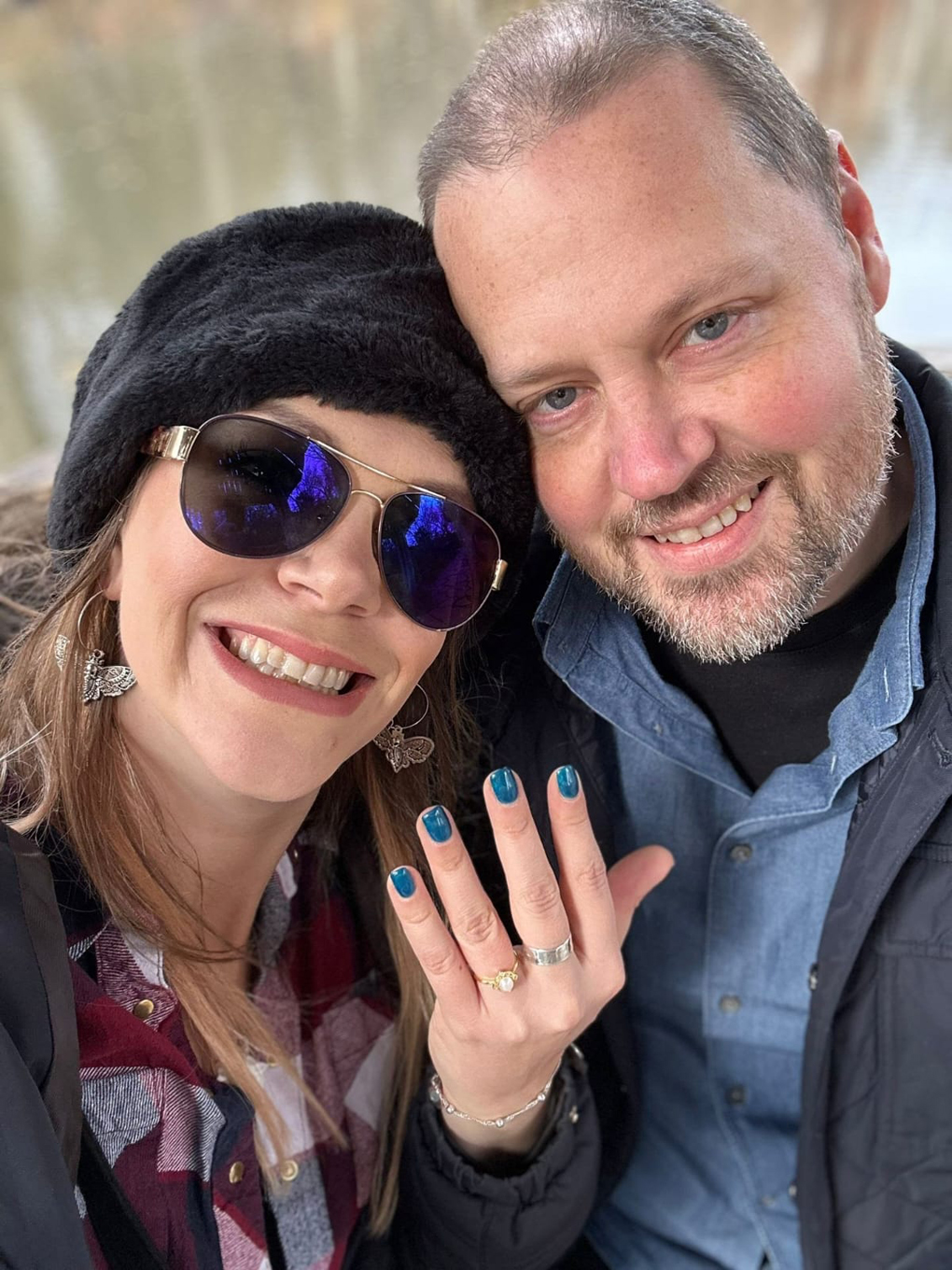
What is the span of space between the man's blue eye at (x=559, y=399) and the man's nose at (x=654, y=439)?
0.07 metres

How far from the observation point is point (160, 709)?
1407 millimetres

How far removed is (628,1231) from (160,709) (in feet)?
4.53

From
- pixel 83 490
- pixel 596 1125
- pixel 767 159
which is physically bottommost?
pixel 596 1125

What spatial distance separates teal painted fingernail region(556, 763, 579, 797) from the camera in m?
1.38

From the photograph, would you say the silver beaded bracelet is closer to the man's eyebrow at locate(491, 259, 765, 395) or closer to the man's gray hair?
the man's eyebrow at locate(491, 259, 765, 395)

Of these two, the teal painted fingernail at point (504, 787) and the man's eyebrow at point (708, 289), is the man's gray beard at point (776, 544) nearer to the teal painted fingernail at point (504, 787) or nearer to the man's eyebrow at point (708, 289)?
the man's eyebrow at point (708, 289)

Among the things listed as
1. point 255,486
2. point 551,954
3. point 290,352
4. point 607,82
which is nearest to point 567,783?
point 551,954

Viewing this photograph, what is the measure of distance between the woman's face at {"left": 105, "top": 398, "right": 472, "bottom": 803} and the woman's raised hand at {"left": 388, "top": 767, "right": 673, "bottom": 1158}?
0.23m

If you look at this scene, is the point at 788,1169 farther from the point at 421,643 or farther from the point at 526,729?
the point at 421,643

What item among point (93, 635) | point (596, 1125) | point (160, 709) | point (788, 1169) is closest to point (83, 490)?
point (93, 635)

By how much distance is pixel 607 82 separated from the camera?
146cm

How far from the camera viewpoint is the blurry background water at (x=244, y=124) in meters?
5.73

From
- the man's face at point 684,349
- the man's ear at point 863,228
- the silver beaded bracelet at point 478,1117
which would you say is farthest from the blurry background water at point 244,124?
the silver beaded bracelet at point 478,1117

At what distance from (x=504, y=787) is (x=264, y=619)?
0.39 m
